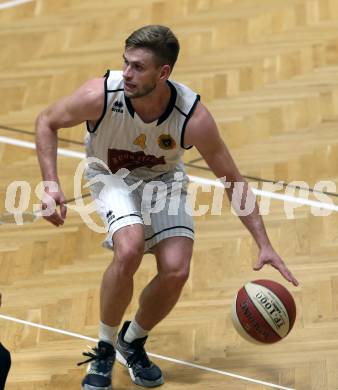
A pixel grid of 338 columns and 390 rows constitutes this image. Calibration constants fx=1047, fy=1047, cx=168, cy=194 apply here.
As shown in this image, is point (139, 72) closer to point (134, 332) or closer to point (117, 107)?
point (117, 107)

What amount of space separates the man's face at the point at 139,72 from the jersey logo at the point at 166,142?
1.03ft

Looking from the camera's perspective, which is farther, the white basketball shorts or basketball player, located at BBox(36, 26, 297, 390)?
the white basketball shorts

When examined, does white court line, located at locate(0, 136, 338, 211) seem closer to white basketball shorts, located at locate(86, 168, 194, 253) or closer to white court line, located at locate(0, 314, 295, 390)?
white basketball shorts, located at locate(86, 168, 194, 253)

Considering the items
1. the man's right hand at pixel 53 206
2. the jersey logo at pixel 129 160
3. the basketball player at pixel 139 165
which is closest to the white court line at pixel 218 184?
the basketball player at pixel 139 165

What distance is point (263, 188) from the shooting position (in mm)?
7730

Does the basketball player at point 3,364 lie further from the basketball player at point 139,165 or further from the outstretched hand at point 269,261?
the outstretched hand at point 269,261

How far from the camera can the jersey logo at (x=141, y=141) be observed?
232 inches

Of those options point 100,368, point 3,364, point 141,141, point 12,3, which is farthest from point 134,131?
point 12,3

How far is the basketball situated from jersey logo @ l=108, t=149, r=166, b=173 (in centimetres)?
92

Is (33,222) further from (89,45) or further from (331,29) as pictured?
(331,29)

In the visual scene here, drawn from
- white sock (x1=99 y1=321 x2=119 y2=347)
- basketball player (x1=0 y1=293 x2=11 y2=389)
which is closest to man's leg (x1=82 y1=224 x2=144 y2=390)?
white sock (x1=99 y1=321 x2=119 y2=347)

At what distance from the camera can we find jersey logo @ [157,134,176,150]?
19.2 feet

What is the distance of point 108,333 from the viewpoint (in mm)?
5961

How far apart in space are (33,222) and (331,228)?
6.99 feet
